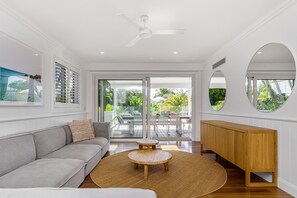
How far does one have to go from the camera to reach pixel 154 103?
6703 mm

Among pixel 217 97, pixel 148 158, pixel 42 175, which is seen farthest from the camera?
pixel 217 97

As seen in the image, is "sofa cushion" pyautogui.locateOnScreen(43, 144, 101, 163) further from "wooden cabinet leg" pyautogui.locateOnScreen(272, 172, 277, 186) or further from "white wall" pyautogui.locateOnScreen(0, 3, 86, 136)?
"wooden cabinet leg" pyautogui.locateOnScreen(272, 172, 277, 186)

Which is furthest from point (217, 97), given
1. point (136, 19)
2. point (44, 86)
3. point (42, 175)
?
point (42, 175)

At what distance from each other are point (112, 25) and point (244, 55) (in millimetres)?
2447

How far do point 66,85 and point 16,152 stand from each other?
2510 millimetres

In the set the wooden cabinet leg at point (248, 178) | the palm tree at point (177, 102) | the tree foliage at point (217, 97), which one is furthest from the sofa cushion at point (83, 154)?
the palm tree at point (177, 102)

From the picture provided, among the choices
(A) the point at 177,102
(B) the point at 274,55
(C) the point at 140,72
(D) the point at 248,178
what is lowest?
(D) the point at 248,178

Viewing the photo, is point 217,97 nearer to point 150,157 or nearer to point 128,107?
point 150,157

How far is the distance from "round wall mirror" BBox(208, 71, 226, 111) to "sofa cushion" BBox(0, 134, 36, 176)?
389cm

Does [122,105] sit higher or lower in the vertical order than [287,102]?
lower

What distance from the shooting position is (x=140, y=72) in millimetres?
6008

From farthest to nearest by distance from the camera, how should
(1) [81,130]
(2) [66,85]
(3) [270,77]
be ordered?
(2) [66,85]
(1) [81,130]
(3) [270,77]

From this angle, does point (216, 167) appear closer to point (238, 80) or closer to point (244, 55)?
point (238, 80)

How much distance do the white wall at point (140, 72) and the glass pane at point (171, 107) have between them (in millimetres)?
497
